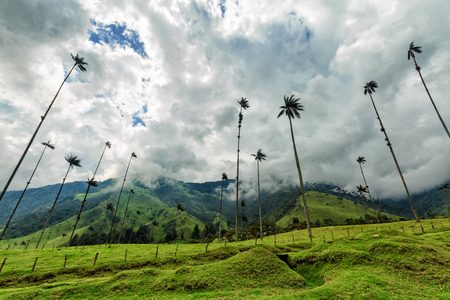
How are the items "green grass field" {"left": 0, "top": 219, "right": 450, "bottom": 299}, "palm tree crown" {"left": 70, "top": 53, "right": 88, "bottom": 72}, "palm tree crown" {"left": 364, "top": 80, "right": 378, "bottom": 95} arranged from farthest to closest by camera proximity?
"palm tree crown" {"left": 364, "top": 80, "right": 378, "bottom": 95} < "palm tree crown" {"left": 70, "top": 53, "right": 88, "bottom": 72} < "green grass field" {"left": 0, "top": 219, "right": 450, "bottom": 299}

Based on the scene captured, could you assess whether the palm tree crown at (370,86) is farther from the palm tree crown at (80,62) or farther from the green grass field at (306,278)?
the palm tree crown at (80,62)

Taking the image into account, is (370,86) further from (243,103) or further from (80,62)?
(80,62)

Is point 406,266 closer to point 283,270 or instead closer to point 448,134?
point 283,270

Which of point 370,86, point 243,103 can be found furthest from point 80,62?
point 370,86

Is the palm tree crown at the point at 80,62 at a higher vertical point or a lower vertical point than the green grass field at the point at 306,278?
higher

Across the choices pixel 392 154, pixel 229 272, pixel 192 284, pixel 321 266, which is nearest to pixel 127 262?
pixel 192 284

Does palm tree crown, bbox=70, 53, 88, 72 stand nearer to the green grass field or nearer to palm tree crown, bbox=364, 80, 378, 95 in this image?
the green grass field

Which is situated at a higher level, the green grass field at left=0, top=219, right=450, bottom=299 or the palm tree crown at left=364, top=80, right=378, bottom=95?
the palm tree crown at left=364, top=80, right=378, bottom=95

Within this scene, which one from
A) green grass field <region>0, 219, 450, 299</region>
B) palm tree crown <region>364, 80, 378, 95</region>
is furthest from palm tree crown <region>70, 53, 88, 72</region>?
palm tree crown <region>364, 80, 378, 95</region>

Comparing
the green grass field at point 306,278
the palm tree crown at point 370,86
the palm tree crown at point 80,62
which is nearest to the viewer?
the green grass field at point 306,278

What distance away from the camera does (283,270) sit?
81.4 ft

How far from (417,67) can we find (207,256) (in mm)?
74387

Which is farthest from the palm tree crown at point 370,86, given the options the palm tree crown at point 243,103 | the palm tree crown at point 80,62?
the palm tree crown at point 80,62

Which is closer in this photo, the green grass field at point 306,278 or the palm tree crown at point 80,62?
the green grass field at point 306,278
